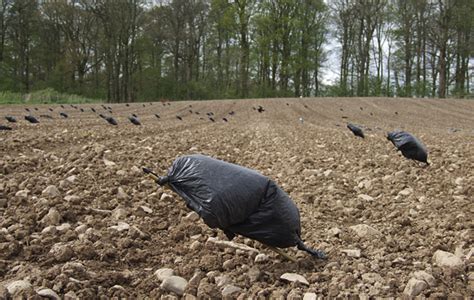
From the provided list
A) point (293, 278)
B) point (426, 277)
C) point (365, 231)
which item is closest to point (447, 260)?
point (426, 277)

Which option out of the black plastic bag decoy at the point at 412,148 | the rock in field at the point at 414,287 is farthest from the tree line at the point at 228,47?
the rock in field at the point at 414,287

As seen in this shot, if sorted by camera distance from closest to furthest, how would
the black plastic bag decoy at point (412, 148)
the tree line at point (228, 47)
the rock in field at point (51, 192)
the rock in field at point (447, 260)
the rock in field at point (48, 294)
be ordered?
1. the rock in field at point (48, 294)
2. the rock in field at point (447, 260)
3. the rock in field at point (51, 192)
4. the black plastic bag decoy at point (412, 148)
5. the tree line at point (228, 47)

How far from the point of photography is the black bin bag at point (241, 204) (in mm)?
2594

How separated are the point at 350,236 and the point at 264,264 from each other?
2.67 ft

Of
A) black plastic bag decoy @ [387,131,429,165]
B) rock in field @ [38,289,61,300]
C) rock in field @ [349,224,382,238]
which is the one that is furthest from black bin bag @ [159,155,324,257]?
black plastic bag decoy @ [387,131,429,165]

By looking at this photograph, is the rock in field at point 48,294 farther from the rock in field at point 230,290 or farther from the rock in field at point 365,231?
the rock in field at point 365,231

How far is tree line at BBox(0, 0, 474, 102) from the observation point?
124ft

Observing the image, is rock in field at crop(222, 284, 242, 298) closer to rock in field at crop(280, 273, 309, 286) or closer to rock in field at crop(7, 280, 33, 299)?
rock in field at crop(280, 273, 309, 286)

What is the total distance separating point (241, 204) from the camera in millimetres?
2609

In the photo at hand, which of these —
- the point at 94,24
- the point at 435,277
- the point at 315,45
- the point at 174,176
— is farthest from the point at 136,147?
the point at 315,45

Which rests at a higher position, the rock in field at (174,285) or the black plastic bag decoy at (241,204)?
the black plastic bag decoy at (241,204)

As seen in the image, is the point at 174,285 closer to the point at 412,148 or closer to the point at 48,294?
the point at 48,294

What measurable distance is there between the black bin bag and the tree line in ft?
122

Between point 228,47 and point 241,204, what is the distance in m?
42.8
